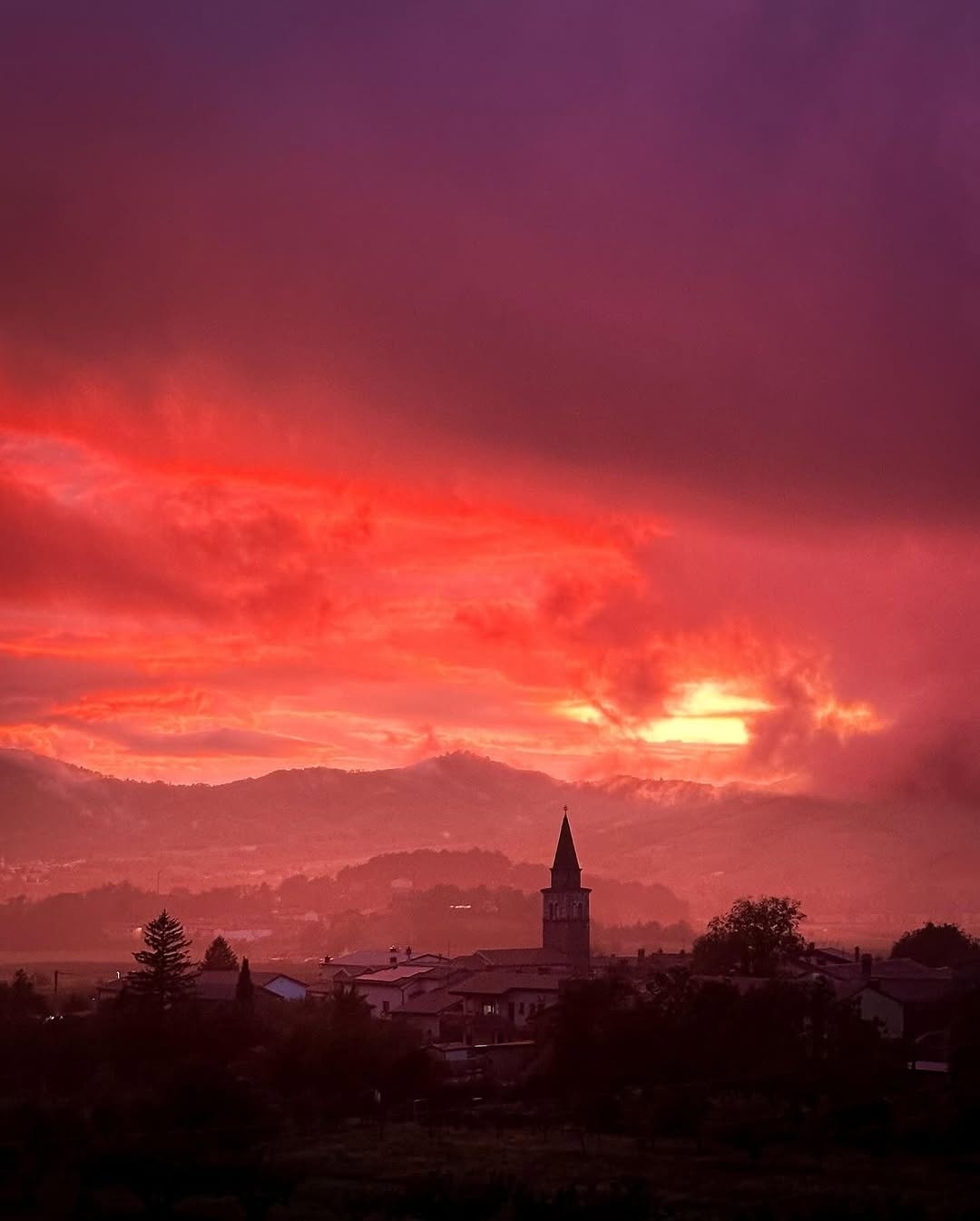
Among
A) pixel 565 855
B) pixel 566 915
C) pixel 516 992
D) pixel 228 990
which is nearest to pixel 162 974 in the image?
pixel 228 990

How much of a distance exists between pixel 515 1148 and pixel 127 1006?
25548mm

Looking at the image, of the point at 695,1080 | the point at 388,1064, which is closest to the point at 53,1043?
the point at 388,1064

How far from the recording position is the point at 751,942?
9200 centimetres

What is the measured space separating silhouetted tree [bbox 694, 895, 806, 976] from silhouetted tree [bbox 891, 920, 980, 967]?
15.3 m

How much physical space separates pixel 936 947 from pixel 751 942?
25.8 meters

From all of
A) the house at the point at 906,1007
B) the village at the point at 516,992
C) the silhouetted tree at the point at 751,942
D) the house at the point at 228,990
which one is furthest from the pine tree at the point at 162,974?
the house at the point at 906,1007

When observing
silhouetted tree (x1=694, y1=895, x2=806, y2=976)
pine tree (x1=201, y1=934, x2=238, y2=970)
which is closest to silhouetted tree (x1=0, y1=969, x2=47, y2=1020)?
pine tree (x1=201, y1=934, x2=238, y2=970)

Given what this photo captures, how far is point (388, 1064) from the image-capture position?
6319 cm

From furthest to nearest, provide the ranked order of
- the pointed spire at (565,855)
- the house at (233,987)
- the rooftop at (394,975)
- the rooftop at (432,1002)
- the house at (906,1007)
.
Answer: the pointed spire at (565,855) → the rooftop at (394,975) → the rooftop at (432,1002) → the house at (233,987) → the house at (906,1007)

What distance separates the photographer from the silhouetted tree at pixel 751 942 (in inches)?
3484

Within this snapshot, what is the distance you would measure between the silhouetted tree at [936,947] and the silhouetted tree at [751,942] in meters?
15.3

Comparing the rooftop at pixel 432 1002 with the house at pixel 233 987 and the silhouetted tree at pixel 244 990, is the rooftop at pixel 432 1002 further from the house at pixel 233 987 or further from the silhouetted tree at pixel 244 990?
the silhouetted tree at pixel 244 990

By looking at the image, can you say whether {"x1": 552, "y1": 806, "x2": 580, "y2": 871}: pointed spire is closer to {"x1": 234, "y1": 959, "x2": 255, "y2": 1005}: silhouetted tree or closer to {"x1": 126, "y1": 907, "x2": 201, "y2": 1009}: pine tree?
{"x1": 234, "y1": 959, "x2": 255, "y2": 1005}: silhouetted tree

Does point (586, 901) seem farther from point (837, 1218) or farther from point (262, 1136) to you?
point (837, 1218)
